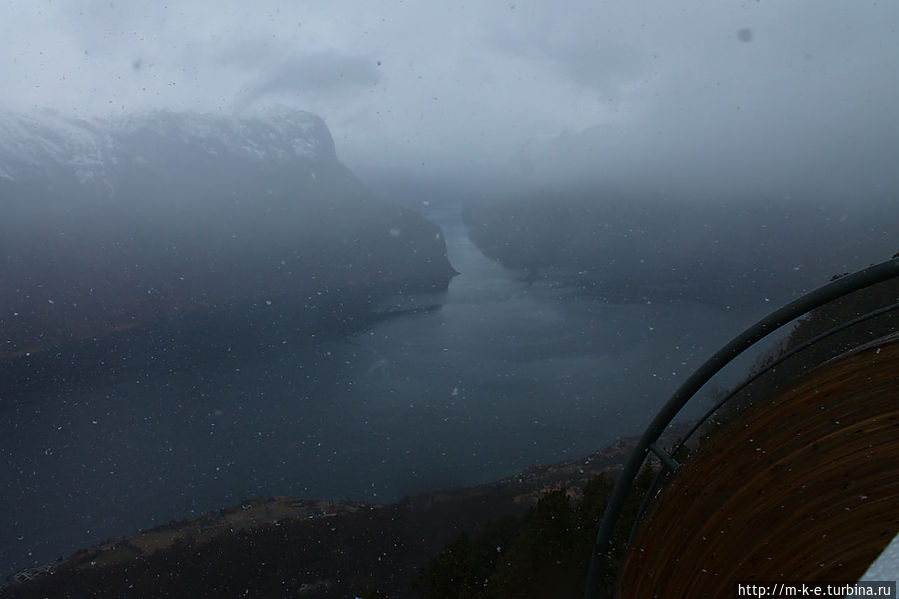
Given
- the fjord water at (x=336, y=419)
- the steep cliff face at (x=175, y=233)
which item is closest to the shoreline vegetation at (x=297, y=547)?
the fjord water at (x=336, y=419)

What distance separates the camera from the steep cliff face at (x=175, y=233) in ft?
150

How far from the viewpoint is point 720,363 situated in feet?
4.93

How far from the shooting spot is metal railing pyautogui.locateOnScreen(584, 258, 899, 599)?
4.18ft

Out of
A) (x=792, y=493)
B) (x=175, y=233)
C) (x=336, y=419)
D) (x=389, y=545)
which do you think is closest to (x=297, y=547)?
(x=389, y=545)

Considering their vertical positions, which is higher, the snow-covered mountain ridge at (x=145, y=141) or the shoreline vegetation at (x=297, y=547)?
the snow-covered mountain ridge at (x=145, y=141)

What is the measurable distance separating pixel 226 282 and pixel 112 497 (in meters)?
37.3

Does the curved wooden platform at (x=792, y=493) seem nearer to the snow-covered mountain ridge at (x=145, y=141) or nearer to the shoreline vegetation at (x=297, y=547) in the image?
the shoreline vegetation at (x=297, y=547)

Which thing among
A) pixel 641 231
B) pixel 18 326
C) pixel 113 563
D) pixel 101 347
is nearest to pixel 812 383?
pixel 113 563

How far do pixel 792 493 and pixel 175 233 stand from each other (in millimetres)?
71392

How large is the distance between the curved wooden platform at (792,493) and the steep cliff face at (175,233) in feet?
145

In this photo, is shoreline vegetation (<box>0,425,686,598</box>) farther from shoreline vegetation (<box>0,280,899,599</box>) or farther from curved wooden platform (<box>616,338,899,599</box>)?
curved wooden platform (<box>616,338,899,599</box>)

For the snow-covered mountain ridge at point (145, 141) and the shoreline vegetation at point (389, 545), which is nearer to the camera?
the shoreline vegetation at point (389, 545)

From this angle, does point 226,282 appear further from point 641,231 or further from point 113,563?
point 641,231

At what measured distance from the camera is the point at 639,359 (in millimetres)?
29938
